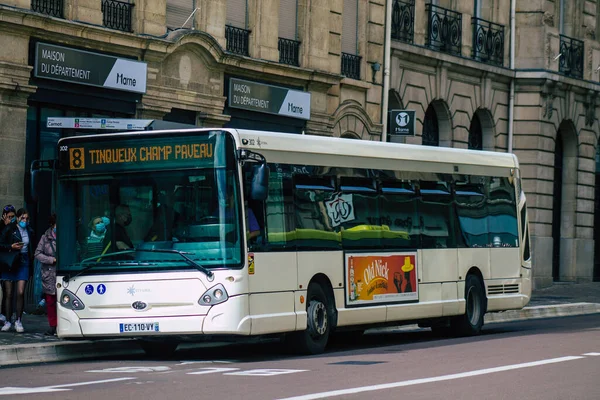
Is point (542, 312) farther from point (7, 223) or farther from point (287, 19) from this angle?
point (7, 223)

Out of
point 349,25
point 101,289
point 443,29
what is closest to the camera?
point 101,289

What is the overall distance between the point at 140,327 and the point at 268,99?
13.5 m

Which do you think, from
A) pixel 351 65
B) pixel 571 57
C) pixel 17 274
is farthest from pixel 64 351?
pixel 571 57

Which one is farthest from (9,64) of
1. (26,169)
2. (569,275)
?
(569,275)

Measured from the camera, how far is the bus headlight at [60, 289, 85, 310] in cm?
1539

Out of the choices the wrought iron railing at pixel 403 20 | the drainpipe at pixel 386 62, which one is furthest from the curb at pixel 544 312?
the wrought iron railing at pixel 403 20

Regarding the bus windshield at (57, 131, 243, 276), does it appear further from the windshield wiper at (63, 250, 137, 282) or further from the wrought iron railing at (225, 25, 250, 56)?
the wrought iron railing at (225, 25, 250, 56)

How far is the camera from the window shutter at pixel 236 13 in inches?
1076

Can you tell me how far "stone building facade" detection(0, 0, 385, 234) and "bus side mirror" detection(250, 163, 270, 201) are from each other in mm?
7775

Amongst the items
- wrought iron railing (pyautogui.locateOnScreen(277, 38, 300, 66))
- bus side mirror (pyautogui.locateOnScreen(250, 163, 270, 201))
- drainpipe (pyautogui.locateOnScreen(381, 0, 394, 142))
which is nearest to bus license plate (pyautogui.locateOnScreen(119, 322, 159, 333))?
bus side mirror (pyautogui.locateOnScreen(250, 163, 270, 201))

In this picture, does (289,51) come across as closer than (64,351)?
No

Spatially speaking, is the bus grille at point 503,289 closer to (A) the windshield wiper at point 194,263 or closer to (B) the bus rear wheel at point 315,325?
(B) the bus rear wheel at point 315,325

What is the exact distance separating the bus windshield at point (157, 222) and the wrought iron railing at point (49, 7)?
729cm

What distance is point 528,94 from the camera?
37.7 m
